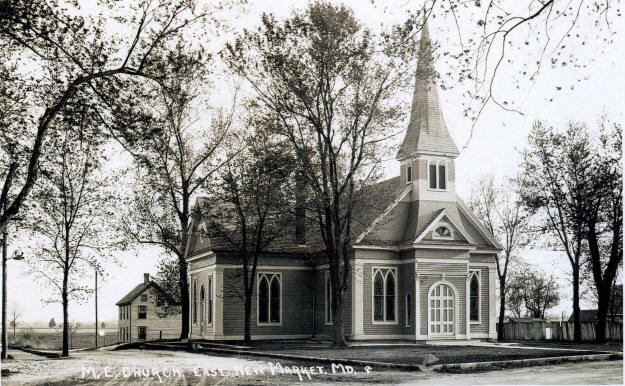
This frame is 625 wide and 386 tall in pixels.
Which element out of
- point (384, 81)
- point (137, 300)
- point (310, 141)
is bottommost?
point (137, 300)

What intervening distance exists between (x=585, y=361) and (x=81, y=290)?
21234 mm

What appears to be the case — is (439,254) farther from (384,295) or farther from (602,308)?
(602,308)

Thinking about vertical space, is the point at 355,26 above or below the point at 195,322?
above

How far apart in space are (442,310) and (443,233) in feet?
10.7

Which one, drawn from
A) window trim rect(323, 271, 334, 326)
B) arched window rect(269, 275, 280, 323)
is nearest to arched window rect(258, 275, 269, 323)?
arched window rect(269, 275, 280, 323)

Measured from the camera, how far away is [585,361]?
22109 mm

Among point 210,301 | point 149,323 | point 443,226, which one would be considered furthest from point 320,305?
point 149,323

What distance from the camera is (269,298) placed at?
119ft

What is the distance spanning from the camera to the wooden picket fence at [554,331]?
114 feet

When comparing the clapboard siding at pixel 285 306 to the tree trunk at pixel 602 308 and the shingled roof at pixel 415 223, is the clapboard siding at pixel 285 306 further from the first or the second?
the tree trunk at pixel 602 308

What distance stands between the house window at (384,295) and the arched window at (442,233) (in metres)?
2.50

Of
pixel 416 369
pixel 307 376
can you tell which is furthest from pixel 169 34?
pixel 416 369

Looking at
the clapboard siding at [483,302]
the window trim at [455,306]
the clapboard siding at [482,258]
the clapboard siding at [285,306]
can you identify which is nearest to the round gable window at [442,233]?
the window trim at [455,306]

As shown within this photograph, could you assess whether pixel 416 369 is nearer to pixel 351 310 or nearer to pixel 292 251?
pixel 351 310
